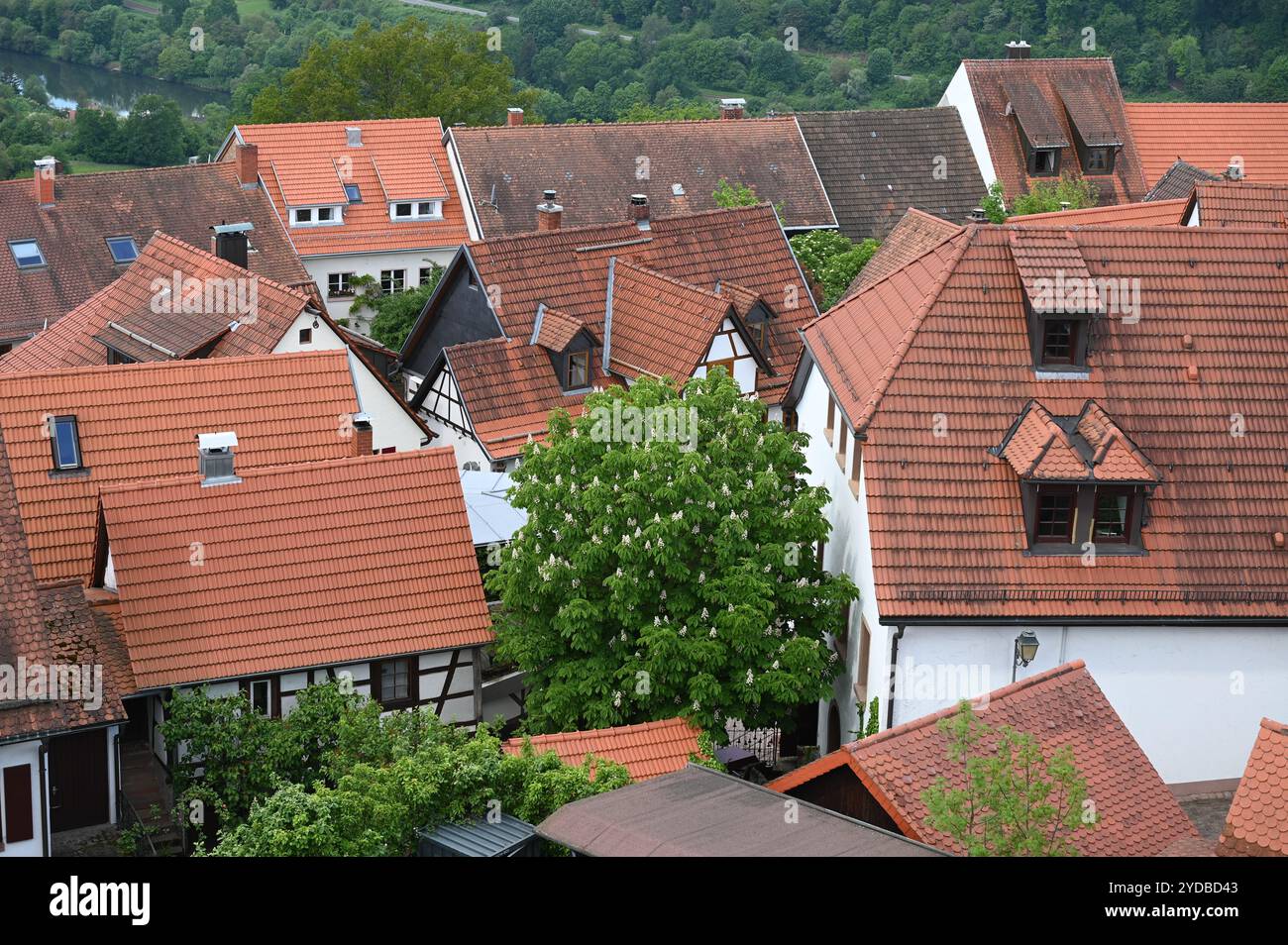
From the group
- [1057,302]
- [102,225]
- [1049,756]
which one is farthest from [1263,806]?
[102,225]

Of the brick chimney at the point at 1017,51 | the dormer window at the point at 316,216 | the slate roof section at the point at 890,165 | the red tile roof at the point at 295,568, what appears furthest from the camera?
the brick chimney at the point at 1017,51

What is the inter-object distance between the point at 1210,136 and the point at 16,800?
47.5 m

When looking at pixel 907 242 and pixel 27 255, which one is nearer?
pixel 907 242

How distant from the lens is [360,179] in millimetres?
59125

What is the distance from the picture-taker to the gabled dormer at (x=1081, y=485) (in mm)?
25781

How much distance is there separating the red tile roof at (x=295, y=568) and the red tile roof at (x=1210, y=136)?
122 feet

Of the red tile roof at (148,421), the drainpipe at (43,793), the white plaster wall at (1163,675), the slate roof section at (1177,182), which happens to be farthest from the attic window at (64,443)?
the slate roof section at (1177,182)

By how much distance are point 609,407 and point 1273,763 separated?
12.1 meters

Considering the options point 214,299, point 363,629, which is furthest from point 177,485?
point 214,299

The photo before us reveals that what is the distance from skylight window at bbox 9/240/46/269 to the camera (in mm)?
50469

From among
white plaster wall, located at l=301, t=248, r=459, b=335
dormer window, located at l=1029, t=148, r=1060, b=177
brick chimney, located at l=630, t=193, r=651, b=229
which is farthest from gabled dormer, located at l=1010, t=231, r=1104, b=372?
white plaster wall, located at l=301, t=248, r=459, b=335

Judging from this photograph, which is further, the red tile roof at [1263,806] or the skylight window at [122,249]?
the skylight window at [122,249]

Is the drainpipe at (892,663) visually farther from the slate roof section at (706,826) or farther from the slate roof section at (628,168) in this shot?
the slate roof section at (628,168)

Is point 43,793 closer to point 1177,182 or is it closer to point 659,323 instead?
point 659,323
